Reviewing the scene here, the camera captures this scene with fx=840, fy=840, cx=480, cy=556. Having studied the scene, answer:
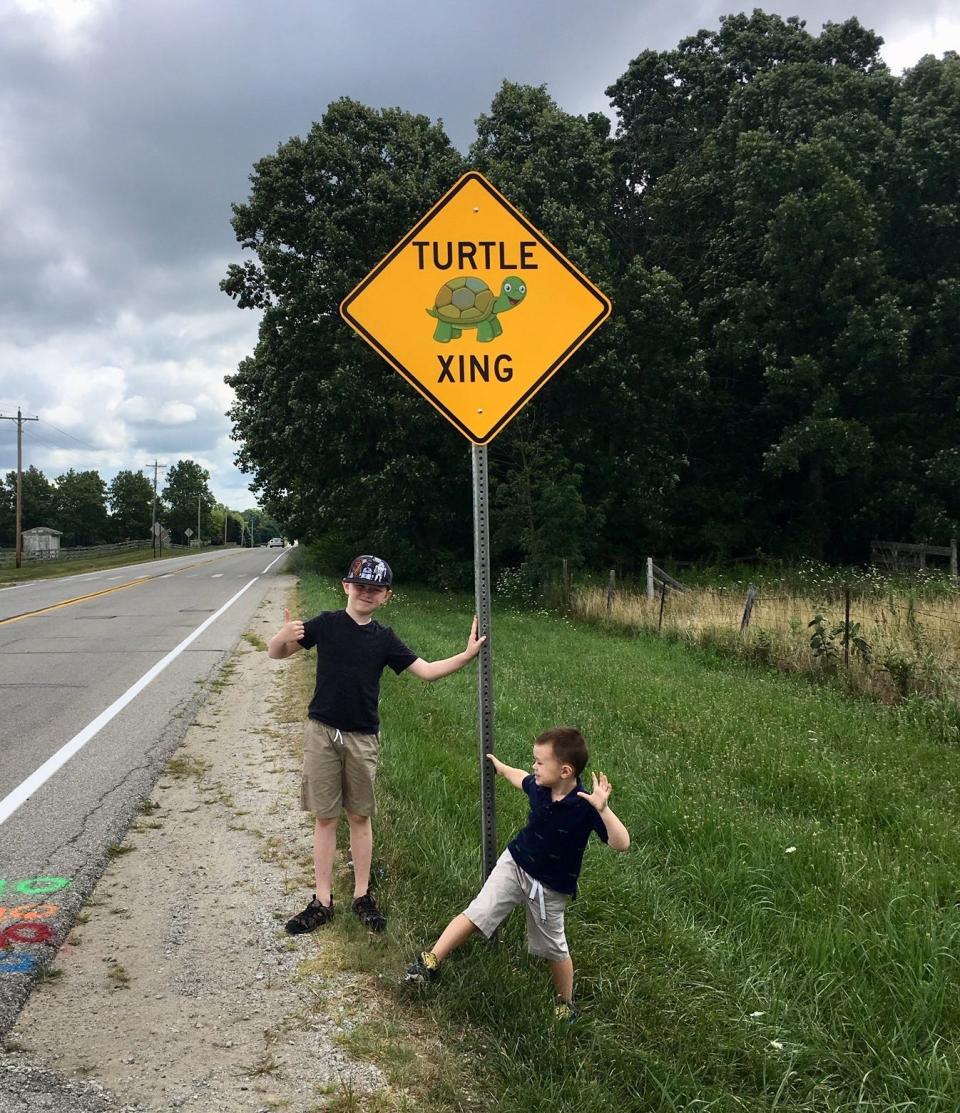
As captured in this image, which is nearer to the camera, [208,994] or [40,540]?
[208,994]

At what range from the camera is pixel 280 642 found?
12.3ft

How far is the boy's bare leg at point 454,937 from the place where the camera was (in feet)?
10.2

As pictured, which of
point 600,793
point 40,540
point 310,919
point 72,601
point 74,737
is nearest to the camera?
point 600,793

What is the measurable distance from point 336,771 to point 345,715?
27 cm

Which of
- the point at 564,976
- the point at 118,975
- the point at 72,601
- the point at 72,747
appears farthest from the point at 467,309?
the point at 72,601

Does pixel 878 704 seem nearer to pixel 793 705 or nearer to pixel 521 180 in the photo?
pixel 793 705

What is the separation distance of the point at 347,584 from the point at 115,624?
13483 millimetres

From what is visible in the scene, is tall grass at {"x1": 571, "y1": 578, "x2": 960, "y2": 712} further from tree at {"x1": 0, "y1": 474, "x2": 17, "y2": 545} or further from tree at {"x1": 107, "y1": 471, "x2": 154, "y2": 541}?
tree at {"x1": 107, "y1": 471, "x2": 154, "y2": 541}

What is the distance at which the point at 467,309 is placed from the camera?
11.8 ft

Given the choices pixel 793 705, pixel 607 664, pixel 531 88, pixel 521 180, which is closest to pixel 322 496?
pixel 521 180

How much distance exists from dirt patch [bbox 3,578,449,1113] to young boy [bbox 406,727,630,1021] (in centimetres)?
41

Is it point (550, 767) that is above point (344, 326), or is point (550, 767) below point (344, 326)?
below

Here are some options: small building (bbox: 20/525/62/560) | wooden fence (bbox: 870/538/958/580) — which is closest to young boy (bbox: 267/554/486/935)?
wooden fence (bbox: 870/538/958/580)

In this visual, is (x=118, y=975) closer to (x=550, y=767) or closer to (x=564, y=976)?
(x=564, y=976)
